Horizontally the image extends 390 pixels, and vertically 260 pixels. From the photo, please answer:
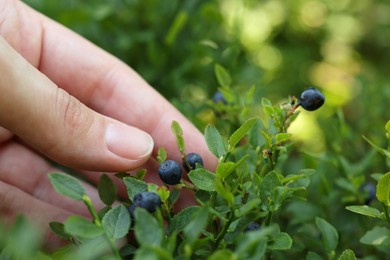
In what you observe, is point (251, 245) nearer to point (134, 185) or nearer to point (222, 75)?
point (134, 185)

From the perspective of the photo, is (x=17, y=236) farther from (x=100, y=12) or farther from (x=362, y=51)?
(x=362, y=51)

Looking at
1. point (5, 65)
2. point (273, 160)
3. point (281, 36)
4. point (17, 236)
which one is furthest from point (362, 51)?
point (17, 236)

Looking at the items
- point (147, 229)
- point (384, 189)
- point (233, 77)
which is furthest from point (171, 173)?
point (233, 77)

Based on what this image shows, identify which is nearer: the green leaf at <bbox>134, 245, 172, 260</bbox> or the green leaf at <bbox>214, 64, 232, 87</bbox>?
the green leaf at <bbox>134, 245, 172, 260</bbox>

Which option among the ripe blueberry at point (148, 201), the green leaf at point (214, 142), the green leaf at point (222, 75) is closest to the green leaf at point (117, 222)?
the ripe blueberry at point (148, 201)

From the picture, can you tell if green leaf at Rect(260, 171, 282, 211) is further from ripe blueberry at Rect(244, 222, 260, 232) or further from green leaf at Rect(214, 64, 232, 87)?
green leaf at Rect(214, 64, 232, 87)

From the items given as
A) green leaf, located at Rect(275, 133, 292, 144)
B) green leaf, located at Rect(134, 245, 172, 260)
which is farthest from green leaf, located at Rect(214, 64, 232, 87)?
green leaf, located at Rect(134, 245, 172, 260)
